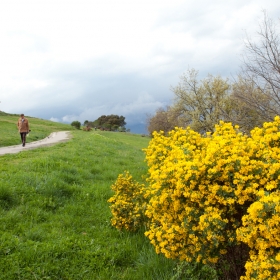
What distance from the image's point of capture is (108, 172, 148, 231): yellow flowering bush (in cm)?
505

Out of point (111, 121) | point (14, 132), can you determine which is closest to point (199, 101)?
point (14, 132)

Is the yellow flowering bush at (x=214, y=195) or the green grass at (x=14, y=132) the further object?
the green grass at (x=14, y=132)

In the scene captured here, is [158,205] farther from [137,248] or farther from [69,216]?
[69,216]

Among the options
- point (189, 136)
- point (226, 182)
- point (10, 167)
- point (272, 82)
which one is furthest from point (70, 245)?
point (272, 82)

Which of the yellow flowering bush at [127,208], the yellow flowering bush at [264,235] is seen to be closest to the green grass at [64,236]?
the yellow flowering bush at [127,208]

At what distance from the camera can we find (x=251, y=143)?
10.4ft

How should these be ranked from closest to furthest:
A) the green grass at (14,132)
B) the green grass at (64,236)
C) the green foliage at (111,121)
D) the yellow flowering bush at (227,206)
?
the yellow flowering bush at (227,206) < the green grass at (64,236) < the green grass at (14,132) < the green foliage at (111,121)

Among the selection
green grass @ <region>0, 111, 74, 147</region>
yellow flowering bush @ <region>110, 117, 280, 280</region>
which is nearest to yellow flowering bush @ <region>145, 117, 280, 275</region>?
yellow flowering bush @ <region>110, 117, 280, 280</region>

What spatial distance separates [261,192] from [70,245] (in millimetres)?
3108

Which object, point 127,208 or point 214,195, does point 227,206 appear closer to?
point 214,195

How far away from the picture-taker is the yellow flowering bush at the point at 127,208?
5.05 meters

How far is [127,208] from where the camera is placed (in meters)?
5.16

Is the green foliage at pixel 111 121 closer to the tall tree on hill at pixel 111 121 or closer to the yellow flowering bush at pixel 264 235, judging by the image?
the tall tree on hill at pixel 111 121

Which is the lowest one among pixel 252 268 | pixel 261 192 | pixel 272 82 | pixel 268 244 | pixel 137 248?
pixel 137 248
